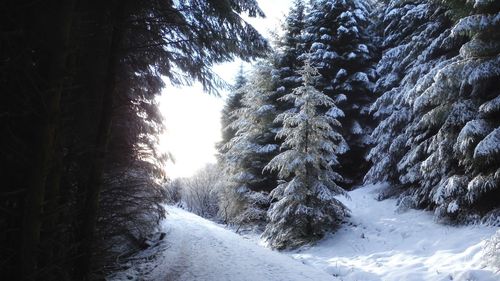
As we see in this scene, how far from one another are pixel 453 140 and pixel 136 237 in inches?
370

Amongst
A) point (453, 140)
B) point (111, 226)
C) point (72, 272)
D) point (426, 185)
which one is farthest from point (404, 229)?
point (72, 272)

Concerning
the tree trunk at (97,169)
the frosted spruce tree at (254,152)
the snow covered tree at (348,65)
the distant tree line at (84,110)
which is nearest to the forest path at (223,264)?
the distant tree line at (84,110)

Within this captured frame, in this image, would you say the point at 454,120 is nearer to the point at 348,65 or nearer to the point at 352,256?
the point at 352,256

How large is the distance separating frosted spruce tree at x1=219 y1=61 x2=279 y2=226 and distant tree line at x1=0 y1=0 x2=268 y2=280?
30.6 feet

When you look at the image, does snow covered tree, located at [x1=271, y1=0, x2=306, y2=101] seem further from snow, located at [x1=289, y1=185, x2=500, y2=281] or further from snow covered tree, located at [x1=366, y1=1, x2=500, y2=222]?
snow, located at [x1=289, y1=185, x2=500, y2=281]

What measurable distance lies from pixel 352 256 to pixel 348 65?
41.1 ft

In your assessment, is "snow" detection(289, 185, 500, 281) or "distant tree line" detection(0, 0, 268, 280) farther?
"snow" detection(289, 185, 500, 281)

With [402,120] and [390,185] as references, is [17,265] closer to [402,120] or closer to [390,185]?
[402,120]

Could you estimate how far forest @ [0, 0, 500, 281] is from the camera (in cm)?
320

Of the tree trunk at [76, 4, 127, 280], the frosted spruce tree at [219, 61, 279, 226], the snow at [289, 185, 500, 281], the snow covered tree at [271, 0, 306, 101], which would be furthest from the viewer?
the snow covered tree at [271, 0, 306, 101]

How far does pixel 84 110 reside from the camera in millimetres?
5617

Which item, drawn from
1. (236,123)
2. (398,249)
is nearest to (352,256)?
(398,249)

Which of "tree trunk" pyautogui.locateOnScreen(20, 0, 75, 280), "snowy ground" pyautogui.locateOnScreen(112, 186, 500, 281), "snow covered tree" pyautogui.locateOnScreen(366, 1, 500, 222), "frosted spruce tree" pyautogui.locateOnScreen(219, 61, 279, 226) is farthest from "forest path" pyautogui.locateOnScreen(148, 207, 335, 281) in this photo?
"frosted spruce tree" pyautogui.locateOnScreen(219, 61, 279, 226)

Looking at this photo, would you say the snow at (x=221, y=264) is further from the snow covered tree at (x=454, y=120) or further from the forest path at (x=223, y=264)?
the snow covered tree at (x=454, y=120)
